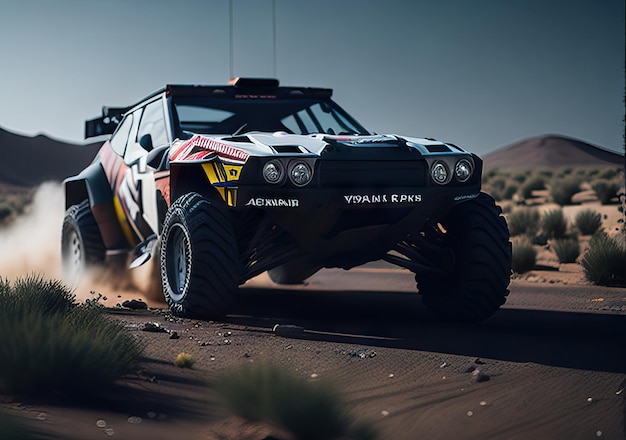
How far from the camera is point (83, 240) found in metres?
11.9

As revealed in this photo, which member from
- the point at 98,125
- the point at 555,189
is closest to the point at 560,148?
the point at 555,189

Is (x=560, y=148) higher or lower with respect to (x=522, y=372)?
higher

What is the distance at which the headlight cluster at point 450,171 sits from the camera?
853 cm

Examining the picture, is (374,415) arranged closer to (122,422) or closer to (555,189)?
(122,422)

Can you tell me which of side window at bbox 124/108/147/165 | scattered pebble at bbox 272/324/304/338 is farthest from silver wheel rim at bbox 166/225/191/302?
side window at bbox 124/108/147/165

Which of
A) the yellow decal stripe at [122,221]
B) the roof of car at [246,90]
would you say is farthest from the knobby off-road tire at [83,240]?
the roof of car at [246,90]

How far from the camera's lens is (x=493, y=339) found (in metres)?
8.02

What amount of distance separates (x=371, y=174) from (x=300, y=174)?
61cm

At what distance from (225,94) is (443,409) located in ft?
19.2

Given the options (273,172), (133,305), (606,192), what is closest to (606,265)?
(133,305)

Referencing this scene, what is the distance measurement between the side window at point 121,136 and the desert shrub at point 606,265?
6403 mm

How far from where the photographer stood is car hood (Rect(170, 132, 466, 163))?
823 centimetres

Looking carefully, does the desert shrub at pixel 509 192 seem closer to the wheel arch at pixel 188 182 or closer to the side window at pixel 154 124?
the side window at pixel 154 124

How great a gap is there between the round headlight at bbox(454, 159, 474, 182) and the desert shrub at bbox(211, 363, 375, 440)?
3.75m
